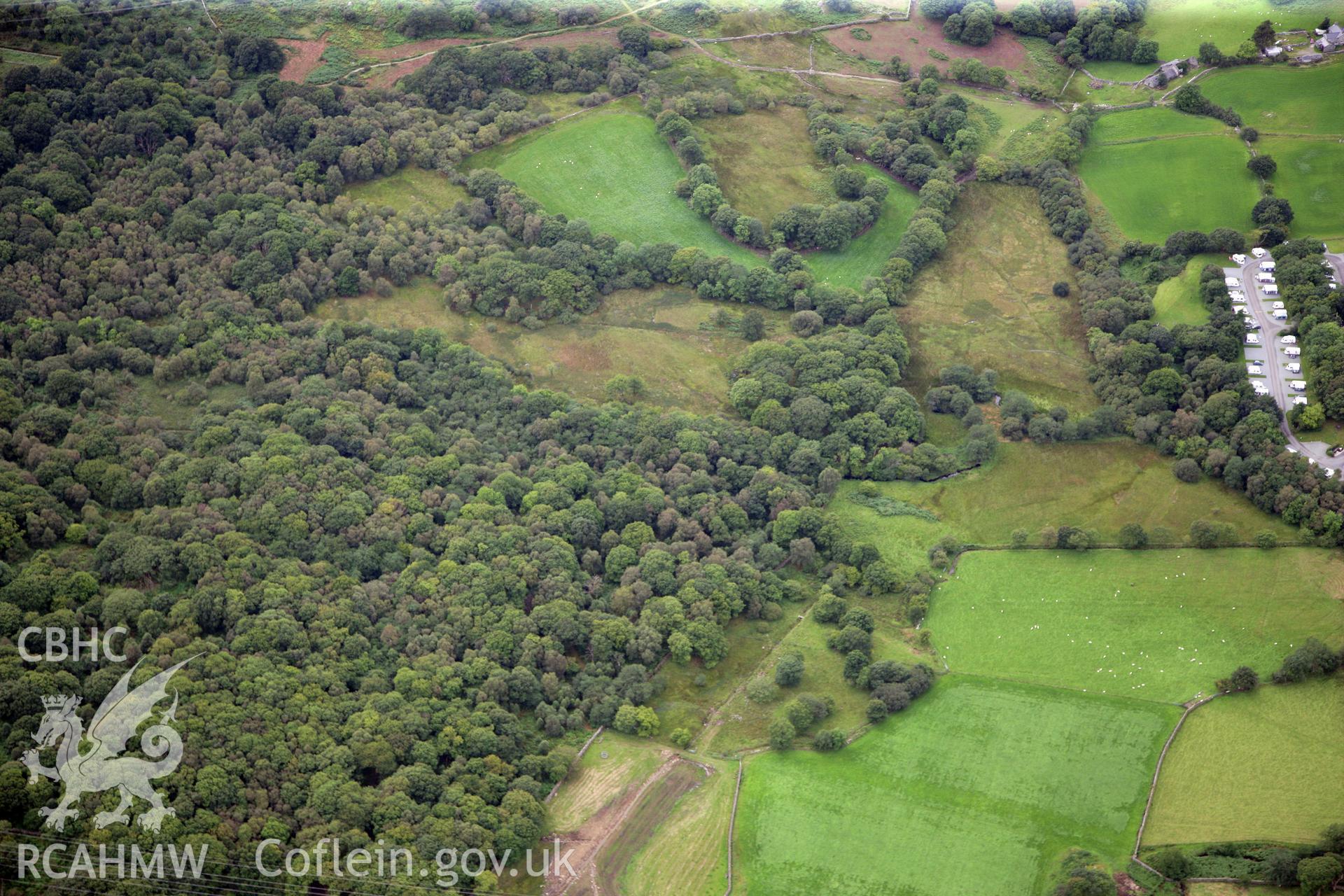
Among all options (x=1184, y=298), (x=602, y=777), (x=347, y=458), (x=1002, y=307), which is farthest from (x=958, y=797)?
(x=1184, y=298)

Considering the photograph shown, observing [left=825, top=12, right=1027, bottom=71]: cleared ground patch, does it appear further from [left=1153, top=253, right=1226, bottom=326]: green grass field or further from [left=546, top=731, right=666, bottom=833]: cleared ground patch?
[left=546, top=731, right=666, bottom=833]: cleared ground patch

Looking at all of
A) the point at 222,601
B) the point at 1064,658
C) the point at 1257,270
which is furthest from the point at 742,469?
the point at 1257,270

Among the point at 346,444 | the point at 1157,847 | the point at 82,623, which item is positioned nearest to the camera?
the point at 1157,847

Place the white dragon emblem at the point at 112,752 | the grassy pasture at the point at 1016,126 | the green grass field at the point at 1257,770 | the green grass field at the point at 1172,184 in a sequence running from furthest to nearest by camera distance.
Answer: the grassy pasture at the point at 1016,126, the green grass field at the point at 1172,184, the green grass field at the point at 1257,770, the white dragon emblem at the point at 112,752

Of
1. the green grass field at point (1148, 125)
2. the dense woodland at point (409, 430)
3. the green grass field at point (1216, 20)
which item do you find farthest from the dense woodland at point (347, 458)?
the green grass field at point (1216, 20)

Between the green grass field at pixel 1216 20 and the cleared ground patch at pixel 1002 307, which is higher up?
the green grass field at pixel 1216 20

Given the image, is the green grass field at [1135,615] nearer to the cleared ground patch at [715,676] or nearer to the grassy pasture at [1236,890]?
the cleared ground patch at [715,676]

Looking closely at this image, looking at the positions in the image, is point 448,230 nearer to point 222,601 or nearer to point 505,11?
point 505,11
